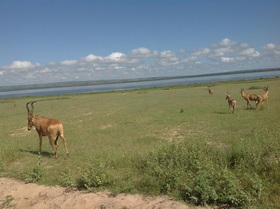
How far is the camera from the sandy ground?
7827 millimetres

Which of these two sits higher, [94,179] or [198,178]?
[198,178]

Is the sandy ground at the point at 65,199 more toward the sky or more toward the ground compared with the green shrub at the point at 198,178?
more toward the ground

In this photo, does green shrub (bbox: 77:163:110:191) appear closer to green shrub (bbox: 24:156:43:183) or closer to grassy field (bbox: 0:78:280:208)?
grassy field (bbox: 0:78:280:208)

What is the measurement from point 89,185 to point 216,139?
7002 millimetres

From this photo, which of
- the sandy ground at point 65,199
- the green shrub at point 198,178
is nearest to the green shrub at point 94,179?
the sandy ground at point 65,199

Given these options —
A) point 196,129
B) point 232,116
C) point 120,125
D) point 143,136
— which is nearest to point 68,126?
point 120,125

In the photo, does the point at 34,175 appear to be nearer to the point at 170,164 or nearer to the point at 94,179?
the point at 94,179

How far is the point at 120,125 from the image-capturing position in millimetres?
20344

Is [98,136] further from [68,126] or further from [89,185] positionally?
[89,185]

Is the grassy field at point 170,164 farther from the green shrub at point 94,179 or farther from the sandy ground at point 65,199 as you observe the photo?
the sandy ground at point 65,199

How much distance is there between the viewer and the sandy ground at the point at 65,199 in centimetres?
783

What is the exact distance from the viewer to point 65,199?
338 inches

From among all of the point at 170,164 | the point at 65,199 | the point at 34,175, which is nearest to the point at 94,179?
the point at 65,199

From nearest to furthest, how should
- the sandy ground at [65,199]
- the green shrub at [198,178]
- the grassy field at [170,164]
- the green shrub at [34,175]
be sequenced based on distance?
the green shrub at [198,178]
the grassy field at [170,164]
the sandy ground at [65,199]
the green shrub at [34,175]
